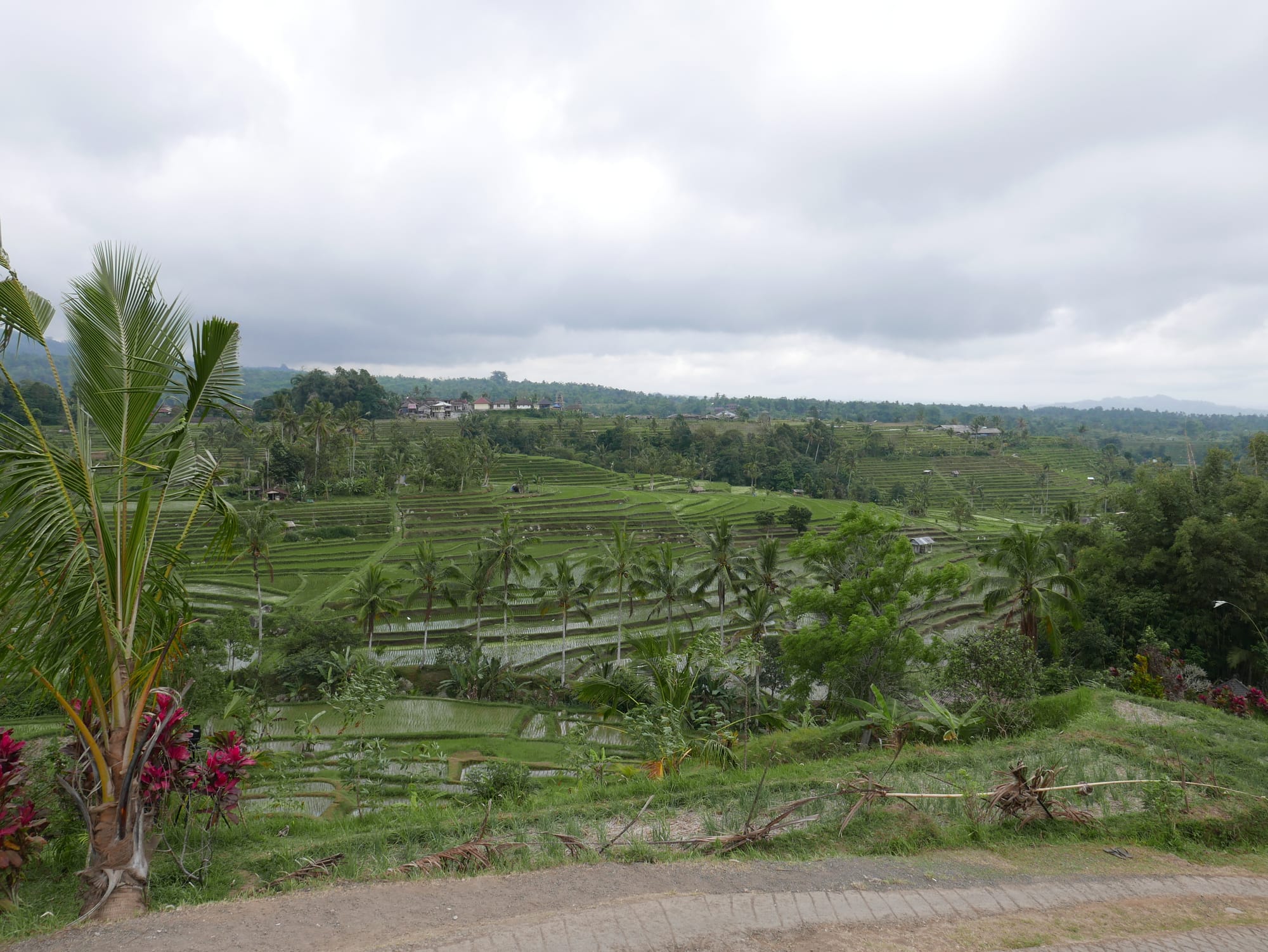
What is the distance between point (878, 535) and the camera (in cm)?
1748

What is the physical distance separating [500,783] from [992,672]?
10.0 metres

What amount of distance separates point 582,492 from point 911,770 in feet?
163

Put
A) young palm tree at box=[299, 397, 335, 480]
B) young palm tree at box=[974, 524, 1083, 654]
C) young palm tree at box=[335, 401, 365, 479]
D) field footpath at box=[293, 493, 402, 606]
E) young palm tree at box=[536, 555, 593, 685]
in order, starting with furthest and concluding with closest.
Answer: young palm tree at box=[335, 401, 365, 479] < young palm tree at box=[299, 397, 335, 480] < field footpath at box=[293, 493, 402, 606] < young palm tree at box=[536, 555, 593, 685] < young palm tree at box=[974, 524, 1083, 654]

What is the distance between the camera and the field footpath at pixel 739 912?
4.27 metres

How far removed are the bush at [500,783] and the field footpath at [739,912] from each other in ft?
12.2

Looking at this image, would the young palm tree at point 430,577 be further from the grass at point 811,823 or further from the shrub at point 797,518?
the shrub at point 797,518

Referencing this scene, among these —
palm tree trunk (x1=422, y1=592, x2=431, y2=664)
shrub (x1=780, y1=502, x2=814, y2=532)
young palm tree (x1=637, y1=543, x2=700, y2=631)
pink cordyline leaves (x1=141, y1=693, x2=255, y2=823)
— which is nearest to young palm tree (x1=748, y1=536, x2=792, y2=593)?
young palm tree (x1=637, y1=543, x2=700, y2=631)

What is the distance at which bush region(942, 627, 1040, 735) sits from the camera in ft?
41.9

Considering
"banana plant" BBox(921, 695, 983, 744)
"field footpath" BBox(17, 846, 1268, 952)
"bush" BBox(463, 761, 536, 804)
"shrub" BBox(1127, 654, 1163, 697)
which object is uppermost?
"field footpath" BBox(17, 846, 1268, 952)

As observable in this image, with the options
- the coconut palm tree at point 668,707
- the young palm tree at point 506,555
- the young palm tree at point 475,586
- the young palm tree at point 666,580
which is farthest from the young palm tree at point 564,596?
the coconut palm tree at point 668,707

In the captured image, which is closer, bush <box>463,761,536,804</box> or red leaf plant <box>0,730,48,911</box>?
red leaf plant <box>0,730,48,911</box>

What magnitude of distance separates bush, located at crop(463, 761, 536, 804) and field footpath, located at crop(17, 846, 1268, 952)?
3724 mm

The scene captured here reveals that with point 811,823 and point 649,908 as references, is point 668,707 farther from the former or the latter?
point 649,908

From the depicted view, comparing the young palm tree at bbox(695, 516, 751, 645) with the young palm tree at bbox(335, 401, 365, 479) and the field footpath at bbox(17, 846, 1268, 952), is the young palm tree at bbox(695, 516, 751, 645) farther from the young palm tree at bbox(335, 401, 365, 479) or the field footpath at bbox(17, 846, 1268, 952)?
the young palm tree at bbox(335, 401, 365, 479)
